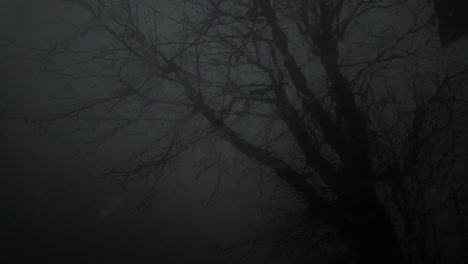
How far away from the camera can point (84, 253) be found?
1095 centimetres

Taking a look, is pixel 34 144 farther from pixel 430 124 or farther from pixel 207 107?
pixel 430 124

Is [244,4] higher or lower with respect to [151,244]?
higher

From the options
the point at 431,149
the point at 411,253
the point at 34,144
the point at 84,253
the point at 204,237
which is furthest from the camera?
the point at 34,144

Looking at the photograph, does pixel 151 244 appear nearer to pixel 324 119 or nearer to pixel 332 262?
pixel 332 262

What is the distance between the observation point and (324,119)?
4.46 meters

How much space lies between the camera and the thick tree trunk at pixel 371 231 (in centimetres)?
430

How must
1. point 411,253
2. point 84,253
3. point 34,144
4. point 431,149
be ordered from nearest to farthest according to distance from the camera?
point 431,149 → point 411,253 → point 84,253 → point 34,144

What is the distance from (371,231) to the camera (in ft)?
14.3

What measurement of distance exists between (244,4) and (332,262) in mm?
4324

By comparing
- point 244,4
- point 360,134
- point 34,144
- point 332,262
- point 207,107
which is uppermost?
point 34,144

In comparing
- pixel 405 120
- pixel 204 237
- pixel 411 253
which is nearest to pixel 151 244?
pixel 204 237

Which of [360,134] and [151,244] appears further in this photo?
[151,244]

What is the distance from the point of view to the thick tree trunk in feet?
14.1

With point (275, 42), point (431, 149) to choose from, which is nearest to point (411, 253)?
point (431, 149)
